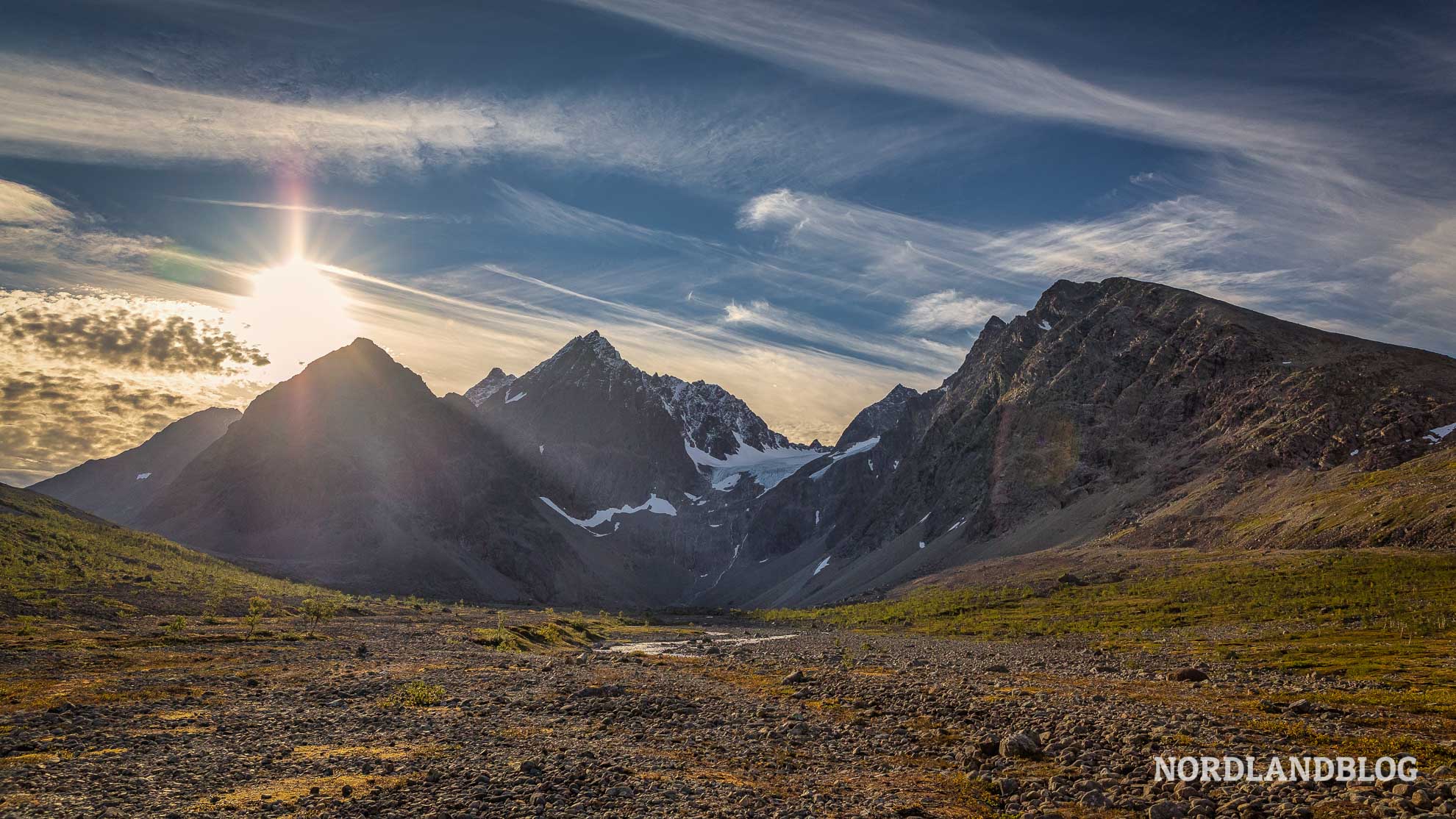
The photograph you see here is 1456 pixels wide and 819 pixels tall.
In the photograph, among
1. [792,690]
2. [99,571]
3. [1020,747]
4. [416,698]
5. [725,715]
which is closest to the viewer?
[1020,747]

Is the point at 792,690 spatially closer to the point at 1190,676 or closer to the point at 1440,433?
the point at 1190,676

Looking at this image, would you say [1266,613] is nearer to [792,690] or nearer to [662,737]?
[792,690]

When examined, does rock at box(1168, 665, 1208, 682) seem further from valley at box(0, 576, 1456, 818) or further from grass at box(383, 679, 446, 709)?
grass at box(383, 679, 446, 709)

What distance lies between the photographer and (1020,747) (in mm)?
23406

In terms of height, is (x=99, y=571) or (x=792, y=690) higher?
(x=792, y=690)

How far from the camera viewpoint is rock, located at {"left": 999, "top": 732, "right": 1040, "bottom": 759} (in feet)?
76.6

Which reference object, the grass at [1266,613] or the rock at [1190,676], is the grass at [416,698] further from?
the grass at [1266,613]

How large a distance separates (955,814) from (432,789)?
14.0m

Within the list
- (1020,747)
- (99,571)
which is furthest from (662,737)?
(99,571)

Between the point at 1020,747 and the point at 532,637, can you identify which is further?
the point at 532,637

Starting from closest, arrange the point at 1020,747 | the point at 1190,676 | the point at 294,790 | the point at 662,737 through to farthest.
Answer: the point at 294,790, the point at 1020,747, the point at 662,737, the point at 1190,676

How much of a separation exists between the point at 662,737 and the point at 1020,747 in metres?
13.3

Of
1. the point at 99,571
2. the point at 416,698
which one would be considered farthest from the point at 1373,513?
the point at 99,571

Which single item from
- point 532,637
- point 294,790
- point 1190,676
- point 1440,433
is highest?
point 1440,433
